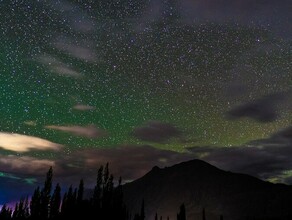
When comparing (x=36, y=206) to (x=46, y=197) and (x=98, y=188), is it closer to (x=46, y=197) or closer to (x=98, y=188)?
(x=46, y=197)

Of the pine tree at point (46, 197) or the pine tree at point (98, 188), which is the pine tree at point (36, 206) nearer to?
the pine tree at point (46, 197)

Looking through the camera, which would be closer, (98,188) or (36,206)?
(36,206)

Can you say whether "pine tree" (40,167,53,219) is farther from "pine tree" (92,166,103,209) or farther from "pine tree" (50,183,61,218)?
"pine tree" (92,166,103,209)

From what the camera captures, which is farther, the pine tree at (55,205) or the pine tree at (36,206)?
the pine tree at (55,205)

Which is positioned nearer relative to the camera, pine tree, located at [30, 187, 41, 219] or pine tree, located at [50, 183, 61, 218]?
pine tree, located at [30, 187, 41, 219]

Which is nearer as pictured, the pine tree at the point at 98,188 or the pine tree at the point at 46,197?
the pine tree at the point at 46,197

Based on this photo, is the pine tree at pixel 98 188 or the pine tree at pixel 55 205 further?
the pine tree at pixel 98 188

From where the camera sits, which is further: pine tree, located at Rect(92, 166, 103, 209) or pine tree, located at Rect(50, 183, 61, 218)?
pine tree, located at Rect(92, 166, 103, 209)

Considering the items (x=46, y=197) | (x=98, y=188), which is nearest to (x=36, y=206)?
(x=46, y=197)

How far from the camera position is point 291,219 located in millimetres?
142125

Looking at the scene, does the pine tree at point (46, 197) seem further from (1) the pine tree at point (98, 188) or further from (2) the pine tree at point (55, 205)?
(1) the pine tree at point (98, 188)

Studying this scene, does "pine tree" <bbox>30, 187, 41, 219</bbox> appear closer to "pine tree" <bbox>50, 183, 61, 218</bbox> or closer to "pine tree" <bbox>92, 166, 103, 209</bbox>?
"pine tree" <bbox>50, 183, 61, 218</bbox>

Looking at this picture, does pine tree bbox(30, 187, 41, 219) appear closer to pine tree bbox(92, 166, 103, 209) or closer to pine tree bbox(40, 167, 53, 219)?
pine tree bbox(40, 167, 53, 219)

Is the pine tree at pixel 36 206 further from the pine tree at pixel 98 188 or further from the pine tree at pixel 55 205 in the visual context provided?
the pine tree at pixel 98 188
